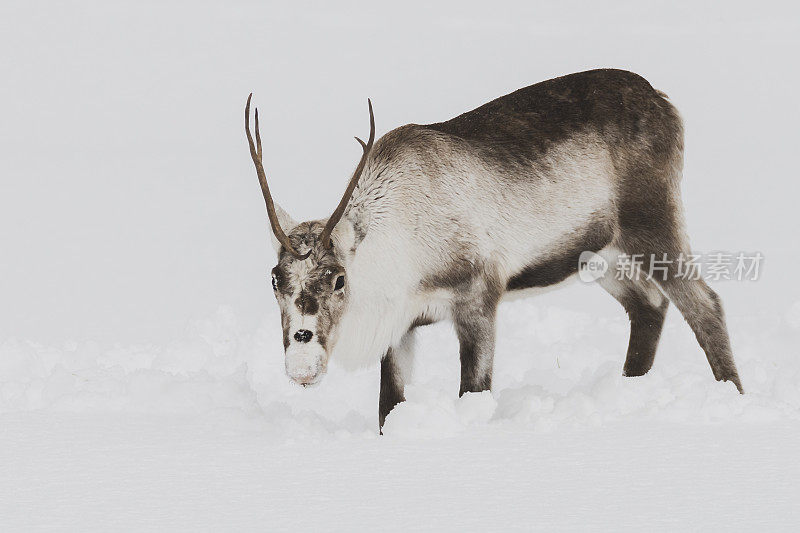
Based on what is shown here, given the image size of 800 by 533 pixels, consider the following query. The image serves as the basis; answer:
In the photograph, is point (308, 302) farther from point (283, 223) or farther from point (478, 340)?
point (478, 340)

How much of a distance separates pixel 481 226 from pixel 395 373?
1.21 meters

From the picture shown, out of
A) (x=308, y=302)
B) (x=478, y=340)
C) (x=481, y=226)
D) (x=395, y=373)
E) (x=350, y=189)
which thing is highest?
(x=350, y=189)

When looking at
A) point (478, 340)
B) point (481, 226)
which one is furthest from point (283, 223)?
point (478, 340)

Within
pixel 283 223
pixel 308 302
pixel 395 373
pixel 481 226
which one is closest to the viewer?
pixel 308 302

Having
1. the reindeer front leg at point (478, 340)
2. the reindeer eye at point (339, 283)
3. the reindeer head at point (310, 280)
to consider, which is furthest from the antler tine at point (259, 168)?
the reindeer front leg at point (478, 340)

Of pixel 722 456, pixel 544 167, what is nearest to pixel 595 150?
pixel 544 167

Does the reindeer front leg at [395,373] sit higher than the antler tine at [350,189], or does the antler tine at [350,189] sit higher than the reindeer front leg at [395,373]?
the antler tine at [350,189]

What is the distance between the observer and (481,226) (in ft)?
26.6

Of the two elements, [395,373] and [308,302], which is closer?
[308,302]

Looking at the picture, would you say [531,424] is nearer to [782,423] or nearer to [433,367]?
[782,423]

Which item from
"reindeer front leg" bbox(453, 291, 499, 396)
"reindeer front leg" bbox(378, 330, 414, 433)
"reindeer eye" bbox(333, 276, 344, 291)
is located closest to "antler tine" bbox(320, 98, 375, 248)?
"reindeer eye" bbox(333, 276, 344, 291)

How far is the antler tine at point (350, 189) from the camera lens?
7.51 metres

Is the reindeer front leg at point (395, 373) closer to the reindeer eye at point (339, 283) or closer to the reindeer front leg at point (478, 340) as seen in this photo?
Answer: the reindeer front leg at point (478, 340)

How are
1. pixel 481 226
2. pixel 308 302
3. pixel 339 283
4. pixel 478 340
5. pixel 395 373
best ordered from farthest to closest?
pixel 395 373
pixel 481 226
pixel 478 340
pixel 339 283
pixel 308 302
